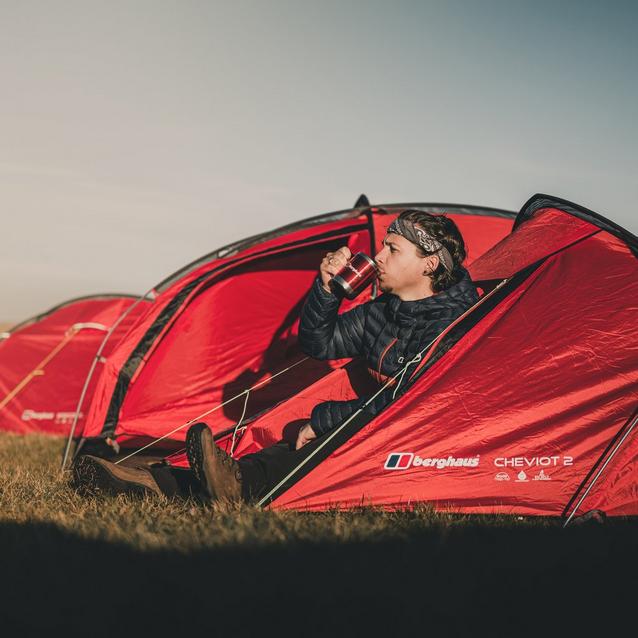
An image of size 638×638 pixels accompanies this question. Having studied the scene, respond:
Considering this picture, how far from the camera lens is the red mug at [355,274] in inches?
135

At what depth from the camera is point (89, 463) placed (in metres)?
3.37

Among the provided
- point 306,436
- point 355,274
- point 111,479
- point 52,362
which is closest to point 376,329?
point 355,274

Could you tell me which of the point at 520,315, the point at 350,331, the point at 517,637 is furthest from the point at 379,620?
the point at 350,331

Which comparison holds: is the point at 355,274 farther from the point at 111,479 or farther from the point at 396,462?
the point at 111,479

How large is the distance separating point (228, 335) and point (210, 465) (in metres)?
3.17

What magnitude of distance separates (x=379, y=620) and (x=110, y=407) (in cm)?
395

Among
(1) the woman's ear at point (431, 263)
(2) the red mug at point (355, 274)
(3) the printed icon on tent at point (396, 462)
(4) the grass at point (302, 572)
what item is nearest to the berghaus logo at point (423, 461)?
(3) the printed icon on tent at point (396, 462)

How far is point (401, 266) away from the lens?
12.4 feet

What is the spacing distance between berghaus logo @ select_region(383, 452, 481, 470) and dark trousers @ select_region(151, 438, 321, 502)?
0.34 meters

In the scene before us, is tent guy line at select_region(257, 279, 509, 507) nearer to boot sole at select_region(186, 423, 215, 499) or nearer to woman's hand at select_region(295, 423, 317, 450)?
boot sole at select_region(186, 423, 215, 499)

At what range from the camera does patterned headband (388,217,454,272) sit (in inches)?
148

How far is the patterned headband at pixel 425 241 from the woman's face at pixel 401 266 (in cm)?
3

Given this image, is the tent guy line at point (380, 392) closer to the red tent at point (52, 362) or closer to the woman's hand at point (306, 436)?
the woman's hand at point (306, 436)

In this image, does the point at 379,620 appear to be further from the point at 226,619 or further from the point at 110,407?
the point at 110,407
